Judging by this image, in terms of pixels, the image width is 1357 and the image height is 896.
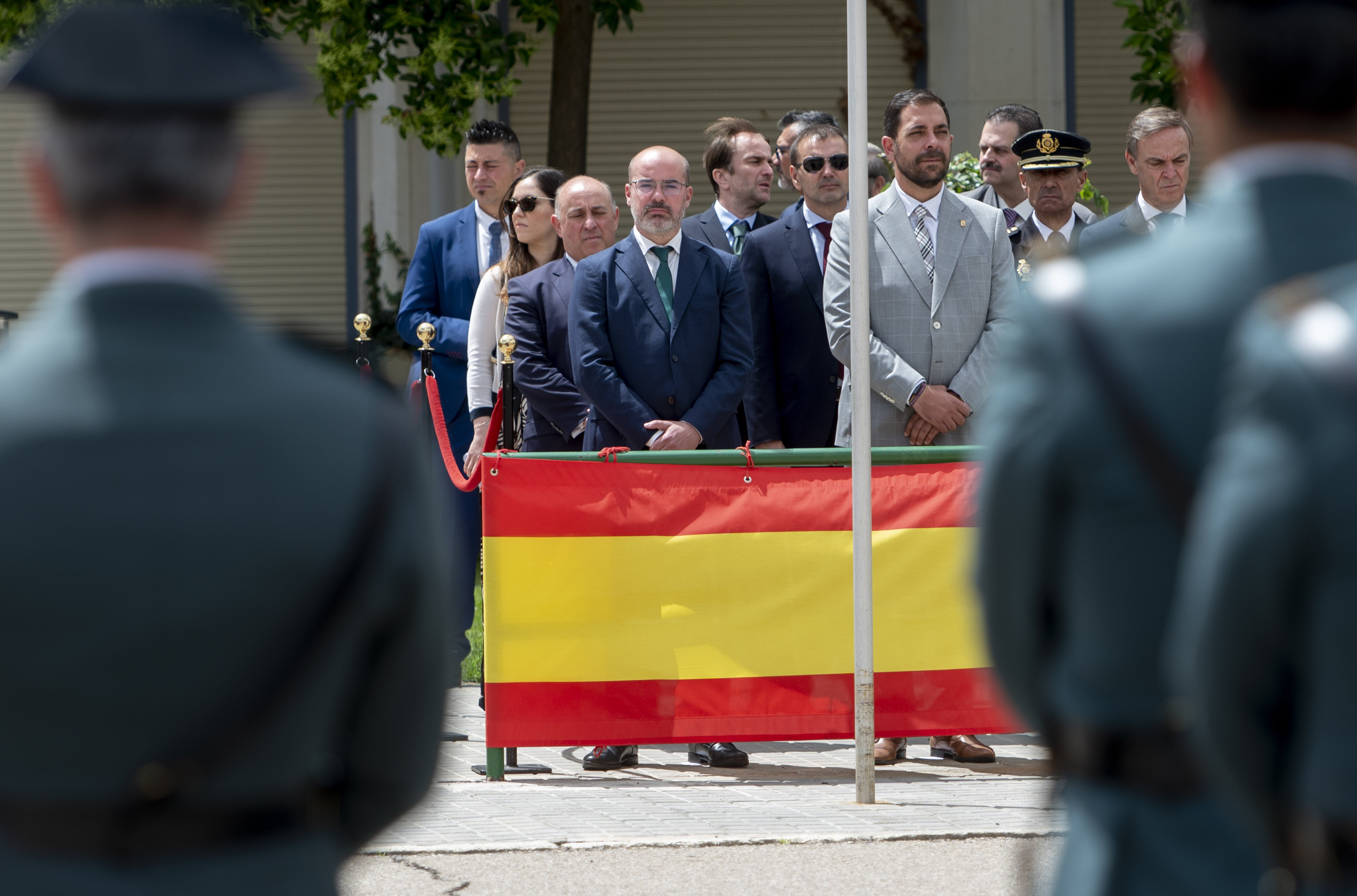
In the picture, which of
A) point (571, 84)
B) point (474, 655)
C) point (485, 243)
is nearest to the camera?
point (485, 243)

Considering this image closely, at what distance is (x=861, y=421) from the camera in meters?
6.30

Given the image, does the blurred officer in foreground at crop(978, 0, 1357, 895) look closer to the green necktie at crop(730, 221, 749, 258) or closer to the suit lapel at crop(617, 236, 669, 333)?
the suit lapel at crop(617, 236, 669, 333)

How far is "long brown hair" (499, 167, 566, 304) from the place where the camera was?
8.17 m

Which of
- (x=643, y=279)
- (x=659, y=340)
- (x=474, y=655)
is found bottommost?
(x=474, y=655)

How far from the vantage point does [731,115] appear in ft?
61.2

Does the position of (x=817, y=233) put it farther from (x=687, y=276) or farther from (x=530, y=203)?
(x=530, y=203)

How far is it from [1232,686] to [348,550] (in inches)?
32.3

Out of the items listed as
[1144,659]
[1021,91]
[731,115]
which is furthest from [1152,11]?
[1144,659]

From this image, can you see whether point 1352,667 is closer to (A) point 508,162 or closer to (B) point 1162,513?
(B) point 1162,513

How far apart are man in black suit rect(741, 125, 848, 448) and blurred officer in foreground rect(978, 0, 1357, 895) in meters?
5.88

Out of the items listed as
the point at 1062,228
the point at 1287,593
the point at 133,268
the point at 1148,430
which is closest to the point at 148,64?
the point at 133,268

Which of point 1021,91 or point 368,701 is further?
point 1021,91

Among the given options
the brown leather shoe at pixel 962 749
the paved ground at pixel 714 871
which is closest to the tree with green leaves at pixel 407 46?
the brown leather shoe at pixel 962 749

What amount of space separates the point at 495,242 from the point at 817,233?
1.69 metres
